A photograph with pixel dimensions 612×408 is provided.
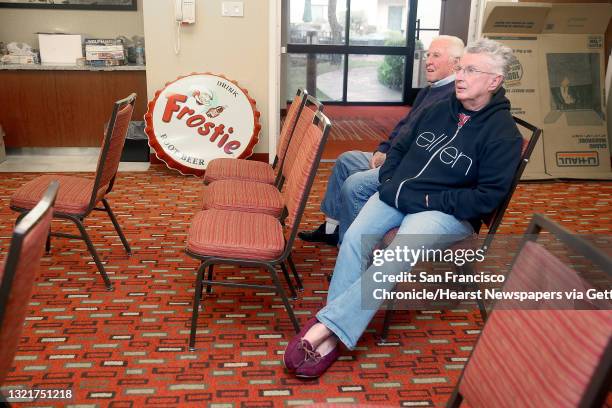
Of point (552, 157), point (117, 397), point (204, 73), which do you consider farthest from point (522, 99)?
point (117, 397)

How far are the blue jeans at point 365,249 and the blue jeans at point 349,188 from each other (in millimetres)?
356

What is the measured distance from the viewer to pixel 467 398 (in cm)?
125

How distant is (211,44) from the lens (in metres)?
4.82

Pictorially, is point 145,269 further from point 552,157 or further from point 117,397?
point 552,157

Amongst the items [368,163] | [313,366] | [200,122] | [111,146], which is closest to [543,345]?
[313,366]

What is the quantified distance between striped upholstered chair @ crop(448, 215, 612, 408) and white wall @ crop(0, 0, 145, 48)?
4.97 m

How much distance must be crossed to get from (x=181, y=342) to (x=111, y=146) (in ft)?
3.04

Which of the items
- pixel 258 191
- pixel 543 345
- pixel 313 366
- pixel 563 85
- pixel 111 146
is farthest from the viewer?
pixel 563 85

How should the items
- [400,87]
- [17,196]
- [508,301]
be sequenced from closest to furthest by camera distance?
1. [508,301]
2. [17,196]
3. [400,87]

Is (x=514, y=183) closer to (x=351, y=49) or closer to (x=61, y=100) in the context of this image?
(x=61, y=100)

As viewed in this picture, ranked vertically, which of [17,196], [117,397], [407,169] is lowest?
[117,397]

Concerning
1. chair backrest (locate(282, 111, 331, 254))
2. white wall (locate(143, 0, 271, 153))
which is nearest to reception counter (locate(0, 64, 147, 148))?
white wall (locate(143, 0, 271, 153))

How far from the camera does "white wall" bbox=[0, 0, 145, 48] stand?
531 cm

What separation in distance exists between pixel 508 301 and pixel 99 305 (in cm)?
195
